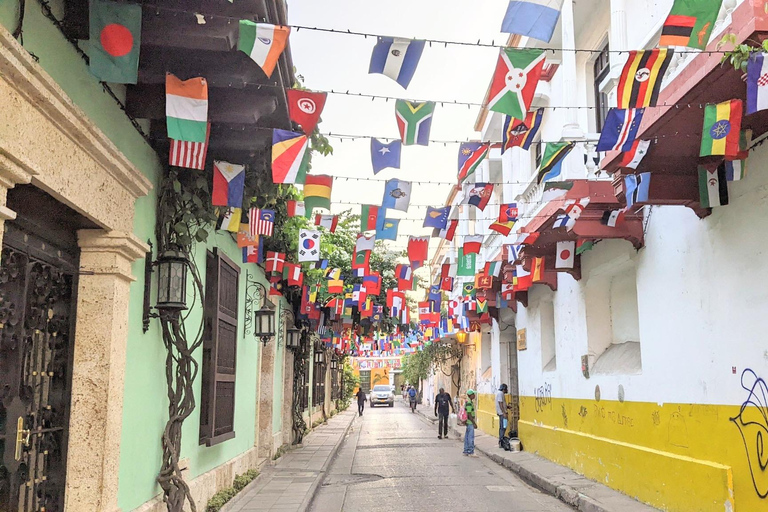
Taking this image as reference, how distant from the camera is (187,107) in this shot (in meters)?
5.73

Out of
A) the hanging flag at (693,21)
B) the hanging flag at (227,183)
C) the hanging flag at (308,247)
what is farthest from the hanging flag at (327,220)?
the hanging flag at (693,21)

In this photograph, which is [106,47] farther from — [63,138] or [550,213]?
[550,213]

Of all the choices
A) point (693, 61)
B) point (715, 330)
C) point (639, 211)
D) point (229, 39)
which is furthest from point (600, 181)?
point (229, 39)

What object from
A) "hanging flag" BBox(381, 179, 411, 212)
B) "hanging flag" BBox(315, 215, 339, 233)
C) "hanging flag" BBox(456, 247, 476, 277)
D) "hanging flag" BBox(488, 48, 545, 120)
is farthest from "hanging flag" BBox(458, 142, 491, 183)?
"hanging flag" BBox(456, 247, 476, 277)

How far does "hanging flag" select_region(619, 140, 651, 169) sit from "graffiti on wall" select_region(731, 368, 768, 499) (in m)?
2.58

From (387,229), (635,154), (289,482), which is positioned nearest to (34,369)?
(635,154)

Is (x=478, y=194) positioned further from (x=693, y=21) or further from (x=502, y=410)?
(x=502, y=410)

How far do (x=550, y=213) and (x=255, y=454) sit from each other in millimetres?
7143

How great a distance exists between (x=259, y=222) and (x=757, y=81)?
21.9 feet

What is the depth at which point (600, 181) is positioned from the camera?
406 inches

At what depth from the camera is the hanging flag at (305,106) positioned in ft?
21.2

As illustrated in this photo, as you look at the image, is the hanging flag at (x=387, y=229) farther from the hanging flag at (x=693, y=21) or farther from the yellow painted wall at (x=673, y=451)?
the hanging flag at (x=693, y=21)

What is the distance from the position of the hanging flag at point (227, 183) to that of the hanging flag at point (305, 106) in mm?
1305

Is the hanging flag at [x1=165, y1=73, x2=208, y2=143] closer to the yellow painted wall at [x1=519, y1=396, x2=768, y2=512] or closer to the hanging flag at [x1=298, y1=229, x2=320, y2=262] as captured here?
the yellow painted wall at [x1=519, y1=396, x2=768, y2=512]
